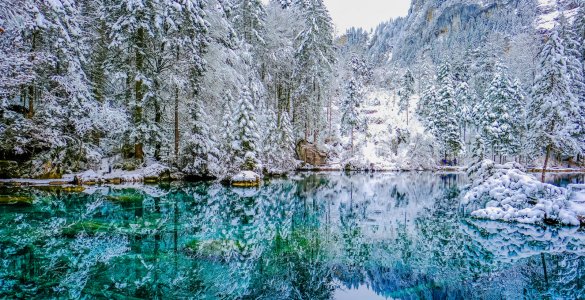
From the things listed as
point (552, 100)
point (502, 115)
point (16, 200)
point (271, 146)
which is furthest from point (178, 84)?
point (502, 115)

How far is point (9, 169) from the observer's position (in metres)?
18.8

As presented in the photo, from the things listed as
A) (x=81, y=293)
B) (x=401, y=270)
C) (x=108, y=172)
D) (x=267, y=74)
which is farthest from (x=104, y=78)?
(x=401, y=270)

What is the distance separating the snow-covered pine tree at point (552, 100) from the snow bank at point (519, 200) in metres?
12.0

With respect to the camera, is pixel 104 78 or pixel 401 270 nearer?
pixel 401 270

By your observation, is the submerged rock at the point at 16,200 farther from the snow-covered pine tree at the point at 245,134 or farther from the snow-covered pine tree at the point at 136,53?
the snow-covered pine tree at the point at 245,134

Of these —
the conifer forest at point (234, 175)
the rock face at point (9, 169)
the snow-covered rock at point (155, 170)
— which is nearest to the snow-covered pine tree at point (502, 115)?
the conifer forest at point (234, 175)

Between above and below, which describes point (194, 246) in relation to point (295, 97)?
below

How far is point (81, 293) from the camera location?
19.5 ft

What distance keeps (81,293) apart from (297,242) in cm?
557

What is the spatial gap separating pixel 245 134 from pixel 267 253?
56.4ft

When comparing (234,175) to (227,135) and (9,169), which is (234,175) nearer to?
(227,135)

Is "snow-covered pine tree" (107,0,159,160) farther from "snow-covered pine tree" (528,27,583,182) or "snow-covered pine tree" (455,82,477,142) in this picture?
"snow-covered pine tree" (455,82,477,142)

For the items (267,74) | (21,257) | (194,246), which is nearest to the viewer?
(21,257)

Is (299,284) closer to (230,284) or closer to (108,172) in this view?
(230,284)
